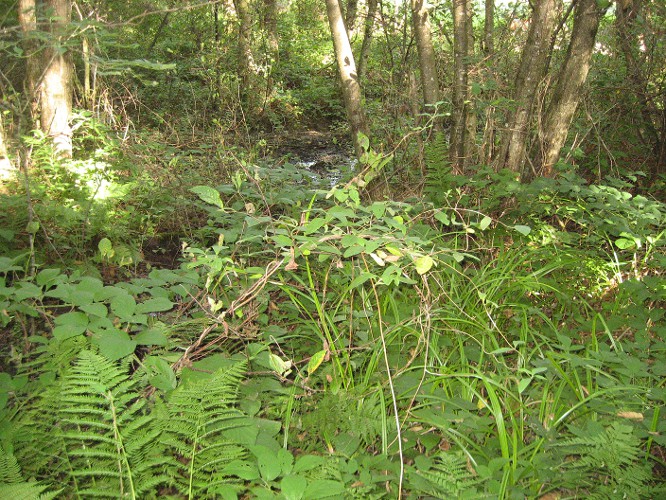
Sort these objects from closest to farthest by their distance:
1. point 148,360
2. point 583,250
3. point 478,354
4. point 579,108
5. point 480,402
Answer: point 148,360 < point 480,402 < point 478,354 < point 583,250 < point 579,108

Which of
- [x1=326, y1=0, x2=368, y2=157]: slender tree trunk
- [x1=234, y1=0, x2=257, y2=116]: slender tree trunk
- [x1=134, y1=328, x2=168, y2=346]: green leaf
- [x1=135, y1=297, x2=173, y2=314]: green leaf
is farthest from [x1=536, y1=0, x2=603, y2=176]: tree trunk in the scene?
[x1=234, y1=0, x2=257, y2=116]: slender tree trunk

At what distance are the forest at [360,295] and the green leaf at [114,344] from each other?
0.6 inches

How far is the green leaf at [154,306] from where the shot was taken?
1.93 metres

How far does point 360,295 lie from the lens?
109 inches

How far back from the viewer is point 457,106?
15.4ft

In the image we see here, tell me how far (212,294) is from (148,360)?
2.47 ft

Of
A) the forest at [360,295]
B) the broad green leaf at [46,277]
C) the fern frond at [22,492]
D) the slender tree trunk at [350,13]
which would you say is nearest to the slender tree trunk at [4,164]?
the forest at [360,295]

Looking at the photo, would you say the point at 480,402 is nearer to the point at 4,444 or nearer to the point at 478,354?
the point at 478,354

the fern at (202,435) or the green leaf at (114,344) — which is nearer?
the fern at (202,435)

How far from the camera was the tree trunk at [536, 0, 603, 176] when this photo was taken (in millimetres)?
3920

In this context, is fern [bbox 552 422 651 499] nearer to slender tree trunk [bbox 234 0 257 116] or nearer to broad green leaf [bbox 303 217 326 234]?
broad green leaf [bbox 303 217 326 234]

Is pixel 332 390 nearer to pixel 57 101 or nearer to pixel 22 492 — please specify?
pixel 22 492

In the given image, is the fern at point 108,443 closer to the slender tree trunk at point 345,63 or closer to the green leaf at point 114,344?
the green leaf at point 114,344

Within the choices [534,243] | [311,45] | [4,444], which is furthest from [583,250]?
[311,45]
